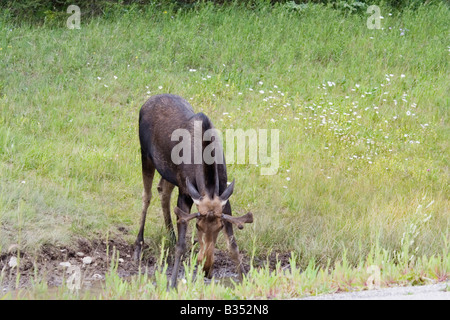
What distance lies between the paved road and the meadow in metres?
0.38

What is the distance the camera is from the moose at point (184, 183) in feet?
24.7

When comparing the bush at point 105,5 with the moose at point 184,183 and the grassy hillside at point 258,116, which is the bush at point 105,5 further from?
the moose at point 184,183

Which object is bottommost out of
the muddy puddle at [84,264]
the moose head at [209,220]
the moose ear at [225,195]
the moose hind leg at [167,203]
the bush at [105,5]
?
the muddy puddle at [84,264]

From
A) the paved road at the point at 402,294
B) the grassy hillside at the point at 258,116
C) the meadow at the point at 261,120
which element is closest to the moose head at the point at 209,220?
the meadow at the point at 261,120

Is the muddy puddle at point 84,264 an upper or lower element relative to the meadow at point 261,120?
lower

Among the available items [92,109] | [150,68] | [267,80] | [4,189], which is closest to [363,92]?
[267,80]

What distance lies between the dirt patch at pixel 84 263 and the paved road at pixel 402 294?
2.81 meters

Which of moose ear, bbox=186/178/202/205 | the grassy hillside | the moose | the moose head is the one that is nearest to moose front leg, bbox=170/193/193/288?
the moose

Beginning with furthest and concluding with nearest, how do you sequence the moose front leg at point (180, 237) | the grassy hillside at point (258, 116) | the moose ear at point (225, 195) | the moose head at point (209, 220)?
the grassy hillside at point (258, 116), the moose front leg at point (180, 237), the moose ear at point (225, 195), the moose head at point (209, 220)

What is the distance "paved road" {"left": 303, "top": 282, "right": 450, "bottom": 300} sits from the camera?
5500 millimetres

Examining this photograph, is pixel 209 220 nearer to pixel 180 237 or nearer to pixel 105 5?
pixel 180 237

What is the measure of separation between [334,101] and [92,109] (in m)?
4.78

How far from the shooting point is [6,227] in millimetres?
9203

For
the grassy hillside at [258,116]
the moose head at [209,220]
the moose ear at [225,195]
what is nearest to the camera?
the moose head at [209,220]
